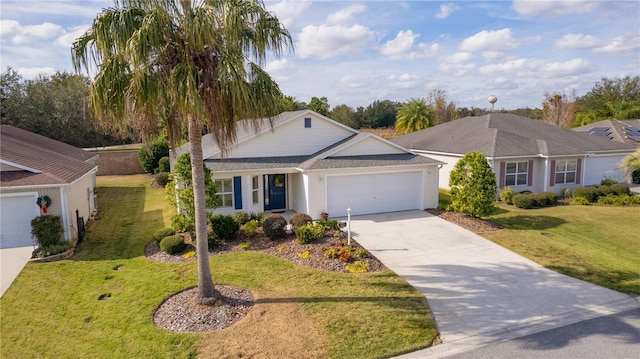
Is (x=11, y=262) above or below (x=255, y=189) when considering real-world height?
below

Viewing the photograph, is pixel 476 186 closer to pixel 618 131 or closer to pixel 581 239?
pixel 581 239

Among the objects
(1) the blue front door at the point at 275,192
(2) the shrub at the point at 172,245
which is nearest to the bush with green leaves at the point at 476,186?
(1) the blue front door at the point at 275,192

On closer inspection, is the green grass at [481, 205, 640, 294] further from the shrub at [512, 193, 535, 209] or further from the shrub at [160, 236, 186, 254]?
the shrub at [160, 236, 186, 254]

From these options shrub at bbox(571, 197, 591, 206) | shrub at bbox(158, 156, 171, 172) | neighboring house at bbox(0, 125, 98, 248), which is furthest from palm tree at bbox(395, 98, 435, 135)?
neighboring house at bbox(0, 125, 98, 248)

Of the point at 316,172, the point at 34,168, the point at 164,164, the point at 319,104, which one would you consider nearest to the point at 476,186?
the point at 316,172

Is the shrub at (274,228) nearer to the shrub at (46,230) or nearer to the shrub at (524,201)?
the shrub at (46,230)

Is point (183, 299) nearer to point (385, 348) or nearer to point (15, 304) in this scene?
point (15, 304)
